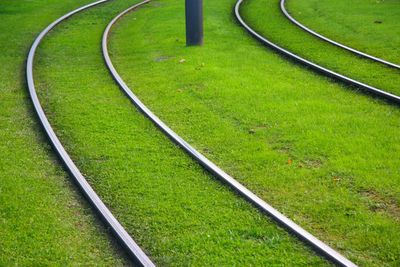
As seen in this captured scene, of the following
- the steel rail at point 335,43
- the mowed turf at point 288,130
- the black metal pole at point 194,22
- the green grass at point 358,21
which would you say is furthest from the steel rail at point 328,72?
the green grass at point 358,21

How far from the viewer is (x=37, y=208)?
21.7ft

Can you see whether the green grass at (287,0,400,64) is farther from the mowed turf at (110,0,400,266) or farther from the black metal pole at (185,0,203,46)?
the black metal pole at (185,0,203,46)

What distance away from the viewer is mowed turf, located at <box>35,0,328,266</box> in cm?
565

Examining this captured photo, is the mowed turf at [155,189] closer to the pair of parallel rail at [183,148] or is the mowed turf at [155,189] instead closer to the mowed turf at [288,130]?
the pair of parallel rail at [183,148]

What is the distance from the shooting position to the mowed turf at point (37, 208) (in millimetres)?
5738

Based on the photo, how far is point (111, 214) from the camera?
638cm

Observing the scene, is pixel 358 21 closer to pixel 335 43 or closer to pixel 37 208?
pixel 335 43

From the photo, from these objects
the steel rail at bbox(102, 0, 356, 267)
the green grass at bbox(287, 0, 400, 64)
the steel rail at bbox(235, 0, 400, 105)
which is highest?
the steel rail at bbox(102, 0, 356, 267)

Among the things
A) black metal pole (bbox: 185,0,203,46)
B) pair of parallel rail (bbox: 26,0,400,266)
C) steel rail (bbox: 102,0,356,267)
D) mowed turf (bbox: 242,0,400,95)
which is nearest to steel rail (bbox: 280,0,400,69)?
mowed turf (bbox: 242,0,400,95)

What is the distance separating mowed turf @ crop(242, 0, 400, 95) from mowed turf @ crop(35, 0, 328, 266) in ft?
14.6

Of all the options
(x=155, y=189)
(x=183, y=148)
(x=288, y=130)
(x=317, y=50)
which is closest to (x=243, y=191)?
(x=155, y=189)

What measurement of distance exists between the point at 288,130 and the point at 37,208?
3.76 m

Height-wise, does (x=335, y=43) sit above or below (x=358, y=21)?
above

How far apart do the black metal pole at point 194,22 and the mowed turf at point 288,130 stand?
0.30 meters
